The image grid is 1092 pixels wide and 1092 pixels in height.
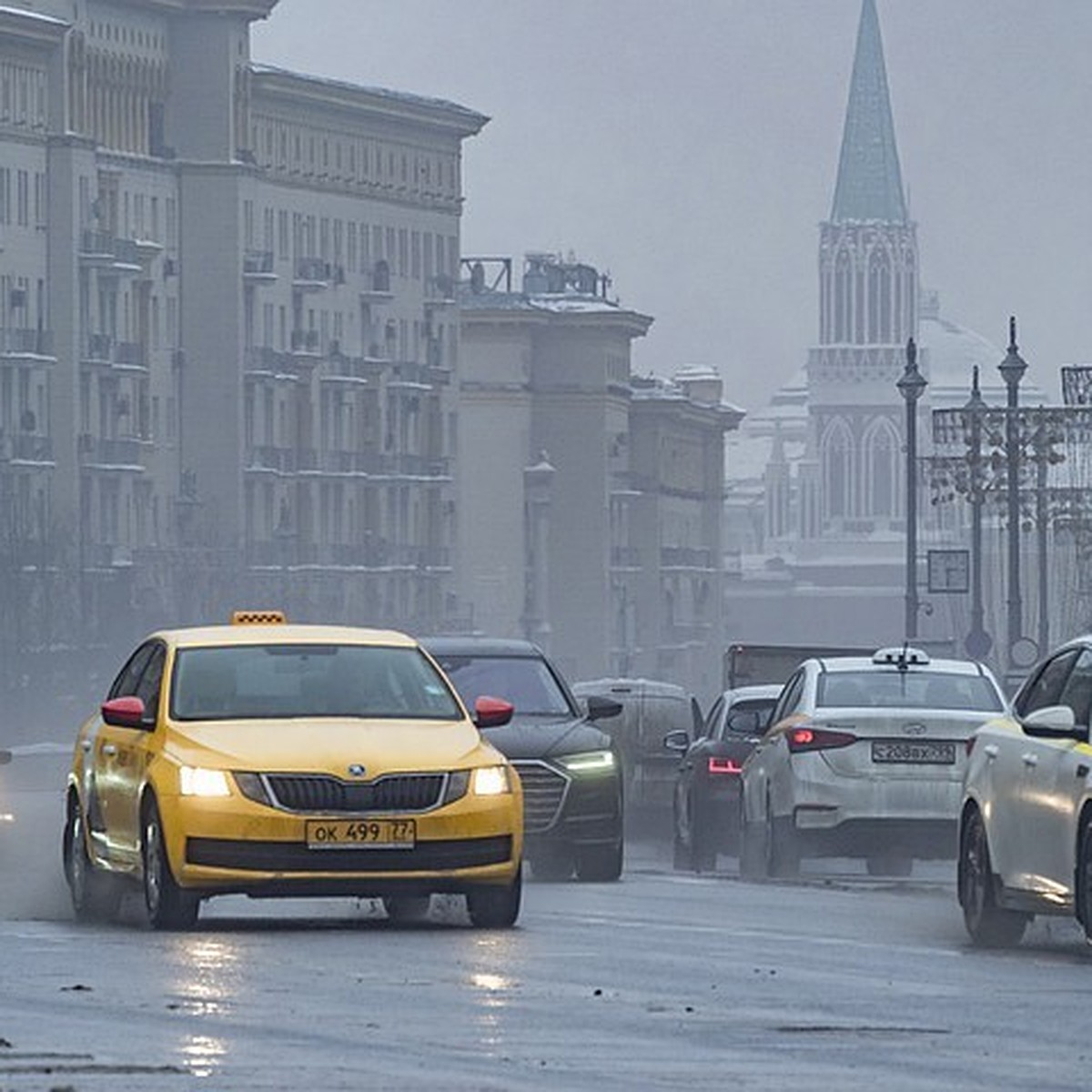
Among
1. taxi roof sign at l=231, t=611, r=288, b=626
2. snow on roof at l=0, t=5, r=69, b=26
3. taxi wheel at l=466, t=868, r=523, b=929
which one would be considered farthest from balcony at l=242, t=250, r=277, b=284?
taxi wheel at l=466, t=868, r=523, b=929

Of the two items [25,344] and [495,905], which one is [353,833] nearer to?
[495,905]

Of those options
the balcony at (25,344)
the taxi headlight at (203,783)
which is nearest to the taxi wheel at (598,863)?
the taxi headlight at (203,783)

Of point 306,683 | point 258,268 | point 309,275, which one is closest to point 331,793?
point 306,683

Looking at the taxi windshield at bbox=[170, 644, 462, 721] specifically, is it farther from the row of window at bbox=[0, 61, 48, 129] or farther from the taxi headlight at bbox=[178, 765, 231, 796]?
the row of window at bbox=[0, 61, 48, 129]

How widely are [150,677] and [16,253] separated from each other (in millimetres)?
117627

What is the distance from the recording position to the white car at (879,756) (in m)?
31.3

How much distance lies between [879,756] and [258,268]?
4989 inches

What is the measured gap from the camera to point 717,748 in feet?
124

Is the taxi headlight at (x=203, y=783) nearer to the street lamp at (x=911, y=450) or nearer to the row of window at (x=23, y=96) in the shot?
the street lamp at (x=911, y=450)

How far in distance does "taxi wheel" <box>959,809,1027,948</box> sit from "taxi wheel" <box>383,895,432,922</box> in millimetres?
2382

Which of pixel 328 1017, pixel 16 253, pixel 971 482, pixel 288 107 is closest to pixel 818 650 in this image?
pixel 328 1017

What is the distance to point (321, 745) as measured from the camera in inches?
906

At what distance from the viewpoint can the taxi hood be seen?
2291 centimetres

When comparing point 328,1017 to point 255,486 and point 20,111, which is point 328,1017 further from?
point 255,486
